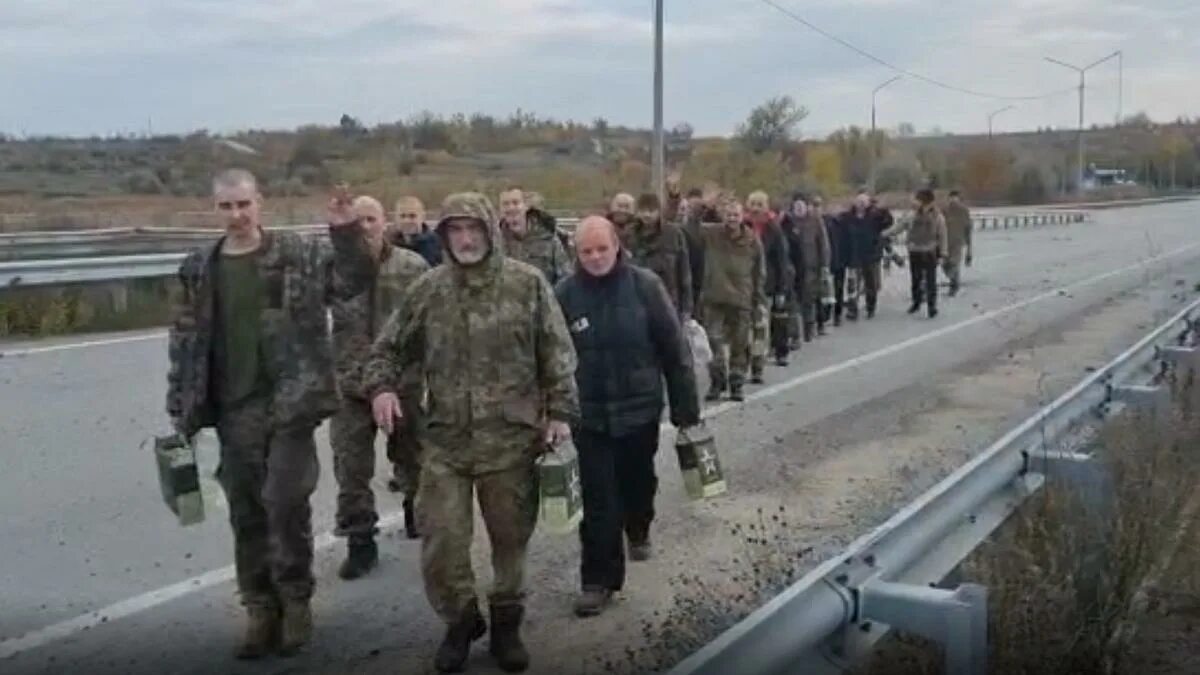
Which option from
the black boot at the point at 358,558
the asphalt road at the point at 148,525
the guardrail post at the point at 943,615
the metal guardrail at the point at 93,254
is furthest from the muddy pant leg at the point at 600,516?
the metal guardrail at the point at 93,254

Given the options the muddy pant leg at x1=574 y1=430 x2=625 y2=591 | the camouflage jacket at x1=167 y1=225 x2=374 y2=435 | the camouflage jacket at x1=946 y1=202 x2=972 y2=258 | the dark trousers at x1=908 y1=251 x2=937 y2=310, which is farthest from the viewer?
the camouflage jacket at x1=946 y1=202 x2=972 y2=258

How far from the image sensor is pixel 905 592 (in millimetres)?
4438

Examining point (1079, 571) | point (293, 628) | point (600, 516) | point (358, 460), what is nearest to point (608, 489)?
point (600, 516)

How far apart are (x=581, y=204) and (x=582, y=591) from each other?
119 feet

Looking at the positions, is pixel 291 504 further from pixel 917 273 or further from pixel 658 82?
pixel 658 82

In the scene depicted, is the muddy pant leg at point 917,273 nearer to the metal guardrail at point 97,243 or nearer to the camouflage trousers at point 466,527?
the metal guardrail at point 97,243

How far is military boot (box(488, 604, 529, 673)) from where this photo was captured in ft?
18.4

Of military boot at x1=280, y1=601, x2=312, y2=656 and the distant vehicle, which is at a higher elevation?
military boot at x1=280, y1=601, x2=312, y2=656

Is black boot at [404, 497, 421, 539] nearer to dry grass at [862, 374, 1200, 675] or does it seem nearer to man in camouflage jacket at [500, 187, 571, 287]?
man in camouflage jacket at [500, 187, 571, 287]

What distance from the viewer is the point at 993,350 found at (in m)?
16.2

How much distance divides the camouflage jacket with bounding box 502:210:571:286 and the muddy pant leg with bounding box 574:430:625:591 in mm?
2892

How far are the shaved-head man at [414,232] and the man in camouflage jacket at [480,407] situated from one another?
9.18 feet

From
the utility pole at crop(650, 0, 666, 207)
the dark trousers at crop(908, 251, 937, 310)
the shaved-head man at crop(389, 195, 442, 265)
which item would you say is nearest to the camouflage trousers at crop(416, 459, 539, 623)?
the shaved-head man at crop(389, 195, 442, 265)

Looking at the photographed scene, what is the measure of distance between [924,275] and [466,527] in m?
16.3
